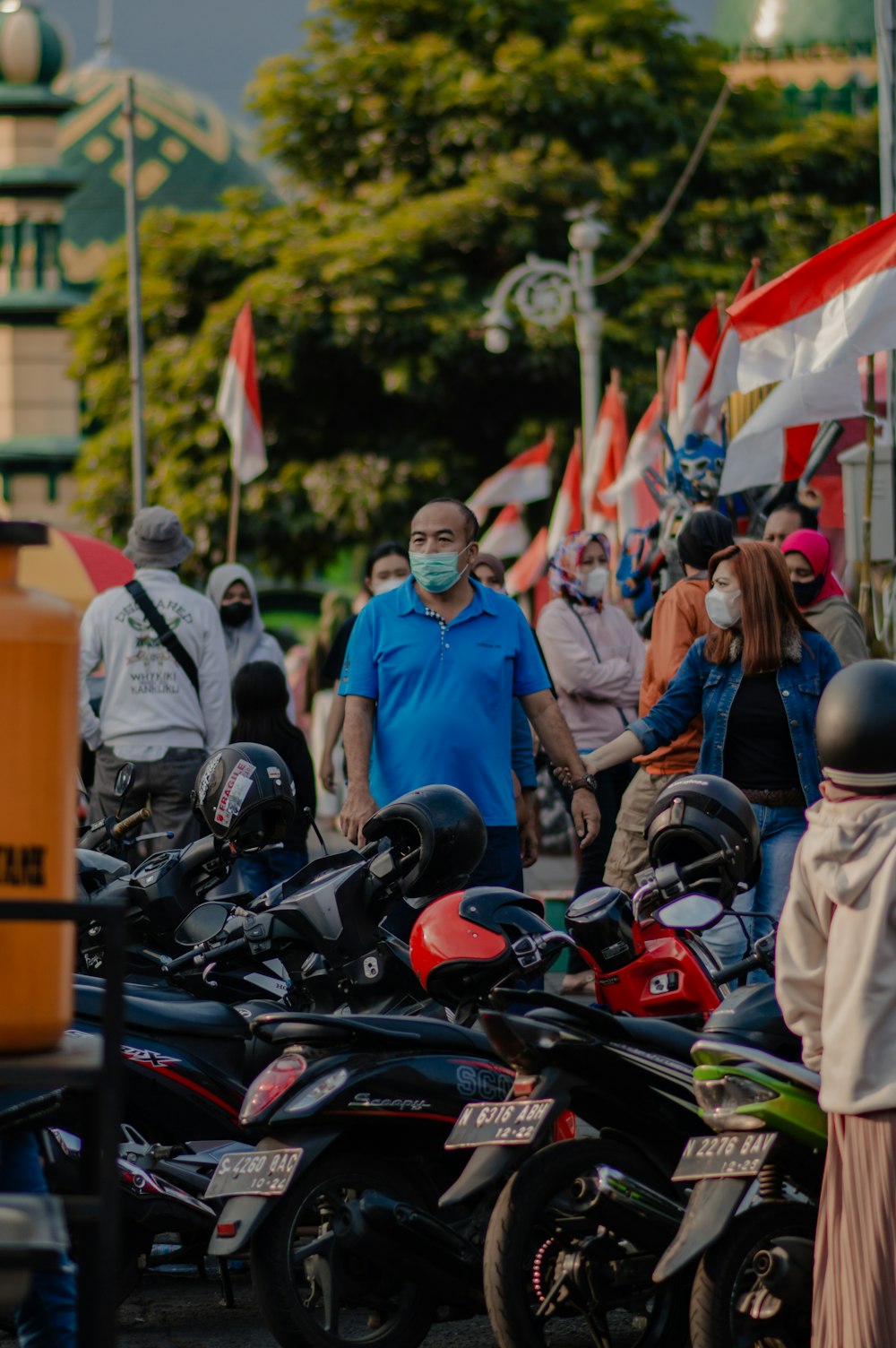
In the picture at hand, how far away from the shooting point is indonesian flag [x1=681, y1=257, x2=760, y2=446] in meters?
12.5

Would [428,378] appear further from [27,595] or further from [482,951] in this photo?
[27,595]

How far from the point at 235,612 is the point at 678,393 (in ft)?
19.3

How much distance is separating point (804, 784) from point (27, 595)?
3933 millimetres

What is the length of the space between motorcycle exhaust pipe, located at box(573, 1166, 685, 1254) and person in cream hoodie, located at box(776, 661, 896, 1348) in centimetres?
47

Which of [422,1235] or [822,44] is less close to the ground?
Result: [822,44]

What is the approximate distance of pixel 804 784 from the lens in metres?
6.91

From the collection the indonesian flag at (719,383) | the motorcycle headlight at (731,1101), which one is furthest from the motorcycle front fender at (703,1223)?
the indonesian flag at (719,383)

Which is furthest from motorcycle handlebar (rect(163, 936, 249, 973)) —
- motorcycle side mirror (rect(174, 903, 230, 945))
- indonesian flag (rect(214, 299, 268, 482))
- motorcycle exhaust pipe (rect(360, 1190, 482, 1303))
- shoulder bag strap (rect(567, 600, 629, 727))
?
indonesian flag (rect(214, 299, 268, 482))

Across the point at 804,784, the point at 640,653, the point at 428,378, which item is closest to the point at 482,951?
the point at 804,784

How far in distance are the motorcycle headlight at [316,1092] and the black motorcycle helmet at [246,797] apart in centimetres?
124

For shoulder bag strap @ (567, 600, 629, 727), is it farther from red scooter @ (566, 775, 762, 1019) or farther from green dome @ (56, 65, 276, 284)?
green dome @ (56, 65, 276, 284)

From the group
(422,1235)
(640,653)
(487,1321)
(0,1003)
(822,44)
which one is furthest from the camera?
(822,44)

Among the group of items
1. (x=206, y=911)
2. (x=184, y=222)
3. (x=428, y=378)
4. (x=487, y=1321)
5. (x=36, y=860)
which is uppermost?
(x=184, y=222)

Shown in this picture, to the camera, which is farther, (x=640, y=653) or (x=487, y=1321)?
(x=640, y=653)
